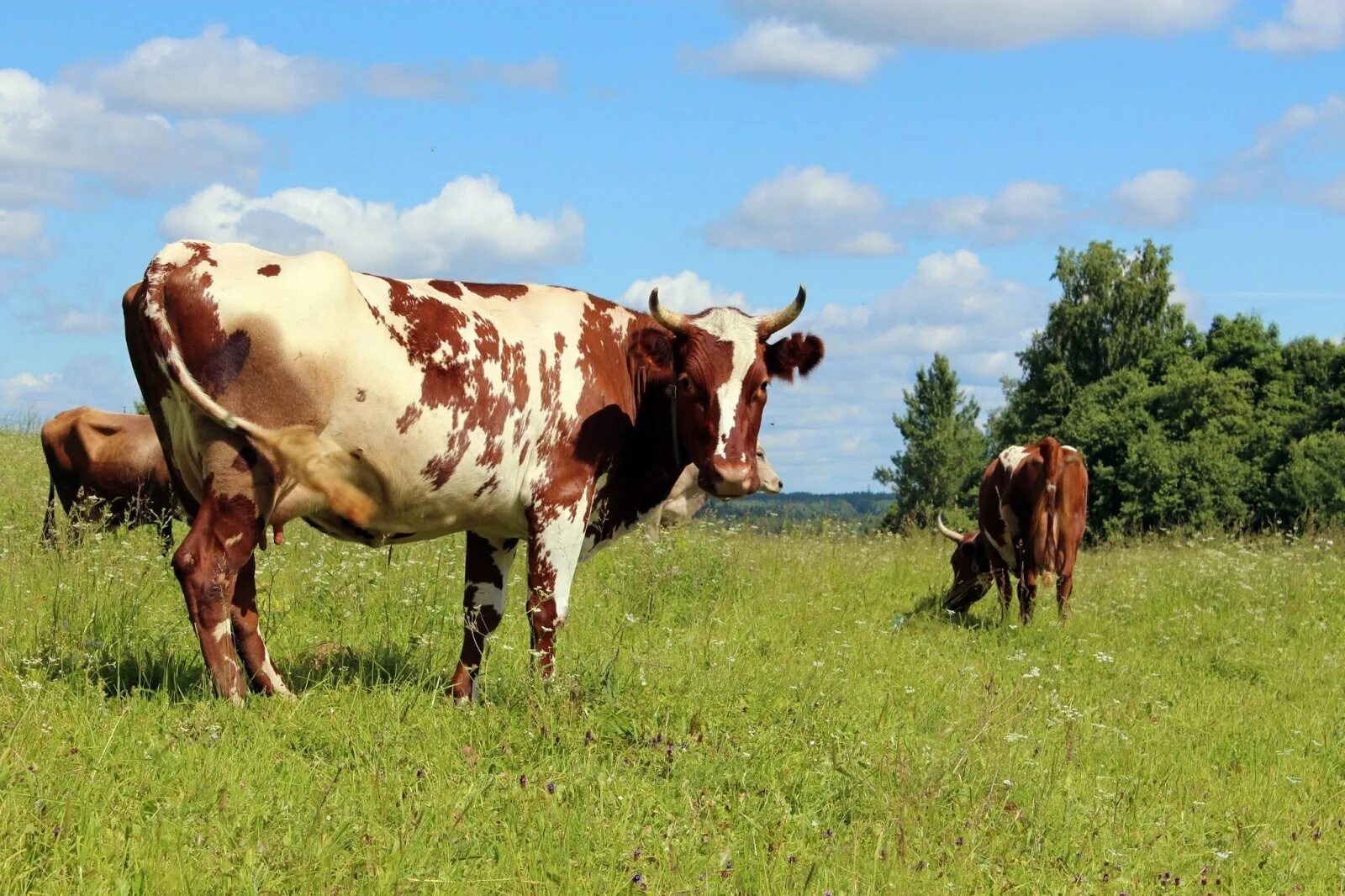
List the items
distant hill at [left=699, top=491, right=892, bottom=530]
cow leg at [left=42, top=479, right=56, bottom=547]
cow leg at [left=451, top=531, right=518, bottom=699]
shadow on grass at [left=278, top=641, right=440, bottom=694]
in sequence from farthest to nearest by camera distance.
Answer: distant hill at [left=699, top=491, right=892, bottom=530]
cow leg at [left=42, top=479, right=56, bottom=547]
cow leg at [left=451, top=531, right=518, bottom=699]
shadow on grass at [left=278, top=641, right=440, bottom=694]

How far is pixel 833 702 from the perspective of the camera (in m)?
7.10

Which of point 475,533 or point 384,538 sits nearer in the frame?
point 384,538

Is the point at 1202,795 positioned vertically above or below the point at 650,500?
below

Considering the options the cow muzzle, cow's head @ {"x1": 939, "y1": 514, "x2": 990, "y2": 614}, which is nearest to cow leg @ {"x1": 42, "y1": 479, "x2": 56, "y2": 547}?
the cow muzzle

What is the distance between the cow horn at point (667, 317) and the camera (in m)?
7.50

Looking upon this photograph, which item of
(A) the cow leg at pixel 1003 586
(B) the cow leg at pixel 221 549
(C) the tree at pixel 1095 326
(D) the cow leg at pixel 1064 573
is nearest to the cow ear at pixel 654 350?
(B) the cow leg at pixel 221 549

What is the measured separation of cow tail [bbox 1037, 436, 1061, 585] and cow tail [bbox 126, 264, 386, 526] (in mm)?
8775

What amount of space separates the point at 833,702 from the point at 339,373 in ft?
10.4

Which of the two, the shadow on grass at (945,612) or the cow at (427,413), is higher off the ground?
the cow at (427,413)

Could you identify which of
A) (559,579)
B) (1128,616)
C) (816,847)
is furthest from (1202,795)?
(1128,616)

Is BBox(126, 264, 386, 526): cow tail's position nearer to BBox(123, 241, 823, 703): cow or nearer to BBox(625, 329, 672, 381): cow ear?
BBox(123, 241, 823, 703): cow

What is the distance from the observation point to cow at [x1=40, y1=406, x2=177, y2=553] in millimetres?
13867

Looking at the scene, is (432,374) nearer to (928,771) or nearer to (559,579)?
(559,579)

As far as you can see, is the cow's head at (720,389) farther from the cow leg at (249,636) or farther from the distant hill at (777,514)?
the distant hill at (777,514)
